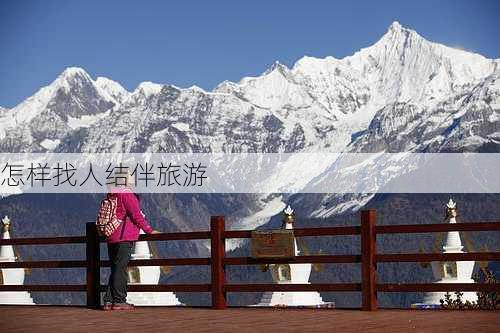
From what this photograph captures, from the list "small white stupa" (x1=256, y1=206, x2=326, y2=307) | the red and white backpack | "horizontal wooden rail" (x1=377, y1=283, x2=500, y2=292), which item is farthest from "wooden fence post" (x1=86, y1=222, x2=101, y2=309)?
"small white stupa" (x1=256, y1=206, x2=326, y2=307)

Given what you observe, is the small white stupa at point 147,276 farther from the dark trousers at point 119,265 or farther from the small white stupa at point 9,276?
the dark trousers at point 119,265

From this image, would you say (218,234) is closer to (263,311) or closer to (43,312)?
(263,311)

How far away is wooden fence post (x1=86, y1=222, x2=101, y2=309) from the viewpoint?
686 inches

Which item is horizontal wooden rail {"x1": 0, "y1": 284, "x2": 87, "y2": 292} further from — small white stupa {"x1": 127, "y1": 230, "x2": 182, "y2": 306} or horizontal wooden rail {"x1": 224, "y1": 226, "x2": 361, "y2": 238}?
small white stupa {"x1": 127, "y1": 230, "x2": 182, "y2": 306}

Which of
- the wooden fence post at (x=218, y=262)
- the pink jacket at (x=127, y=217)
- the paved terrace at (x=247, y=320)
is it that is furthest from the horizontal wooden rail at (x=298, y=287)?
the pink jacket at (x=127, y=217)

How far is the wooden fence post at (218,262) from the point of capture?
53.5ft

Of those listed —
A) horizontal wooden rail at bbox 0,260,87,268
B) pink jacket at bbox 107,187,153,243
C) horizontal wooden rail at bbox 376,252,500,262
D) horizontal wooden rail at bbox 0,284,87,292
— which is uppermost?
pink jacket at bbox 107,187,153,243

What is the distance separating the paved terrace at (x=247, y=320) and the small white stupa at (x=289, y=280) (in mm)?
6528

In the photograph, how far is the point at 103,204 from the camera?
633 inches

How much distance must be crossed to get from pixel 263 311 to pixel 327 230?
138 cm

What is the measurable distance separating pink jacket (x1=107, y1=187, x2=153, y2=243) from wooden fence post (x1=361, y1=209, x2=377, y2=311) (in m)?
2.89

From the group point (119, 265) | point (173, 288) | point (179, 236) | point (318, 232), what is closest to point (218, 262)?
point (179, 236)

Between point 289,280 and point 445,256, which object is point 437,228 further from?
point 289,280

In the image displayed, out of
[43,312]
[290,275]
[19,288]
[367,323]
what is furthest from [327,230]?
[290,275]
